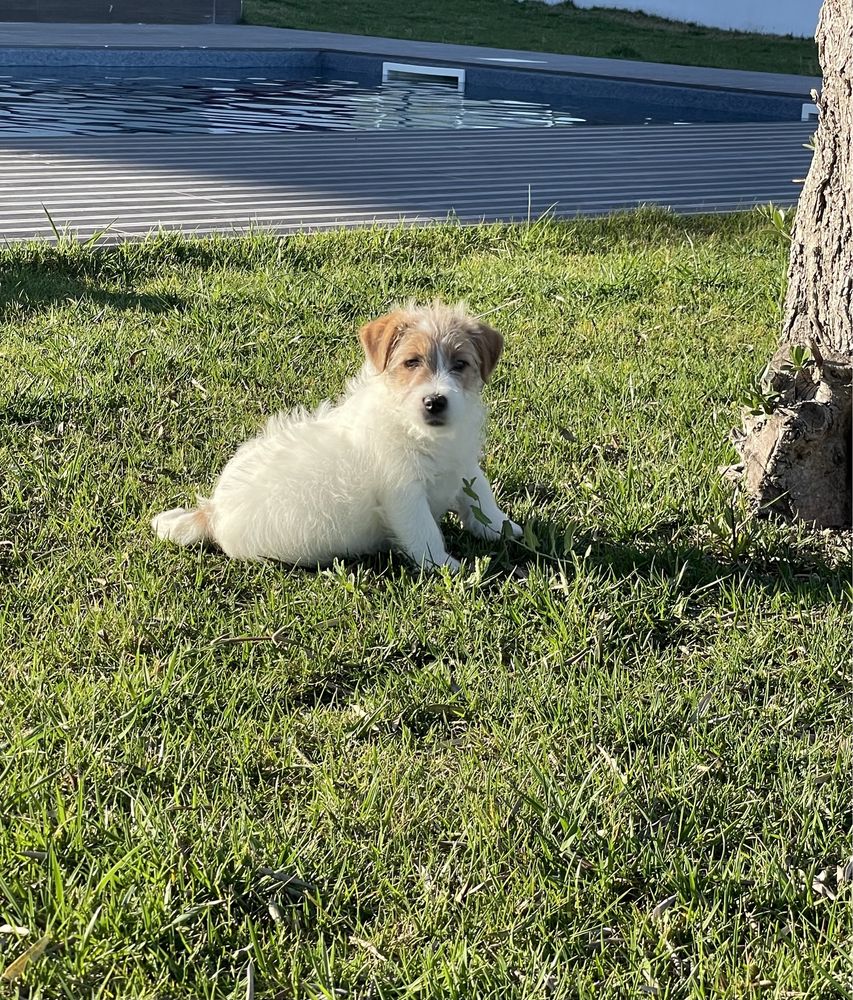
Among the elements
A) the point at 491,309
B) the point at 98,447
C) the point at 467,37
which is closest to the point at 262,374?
the point at 98,447

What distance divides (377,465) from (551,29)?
80.6 feet

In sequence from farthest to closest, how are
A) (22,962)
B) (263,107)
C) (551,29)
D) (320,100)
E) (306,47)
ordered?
(551,29) < (306,47) < (320,100) < (263,107) < (22,962)

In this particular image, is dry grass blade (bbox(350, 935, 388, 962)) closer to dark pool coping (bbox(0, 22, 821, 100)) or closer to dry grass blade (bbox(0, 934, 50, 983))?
dry grass blade (bbox(0, 934, 50, 983))

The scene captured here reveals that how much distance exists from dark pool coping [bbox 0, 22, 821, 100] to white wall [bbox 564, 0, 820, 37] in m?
7.60

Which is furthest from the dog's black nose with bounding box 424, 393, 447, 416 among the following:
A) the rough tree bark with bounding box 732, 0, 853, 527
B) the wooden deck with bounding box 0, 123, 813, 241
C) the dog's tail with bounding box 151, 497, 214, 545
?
the wooden deck with bounding box 0, 123, 813, 241

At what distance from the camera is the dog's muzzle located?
3193mm

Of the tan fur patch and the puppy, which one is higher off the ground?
the tan fur patch

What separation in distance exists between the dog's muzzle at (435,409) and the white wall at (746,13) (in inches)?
970

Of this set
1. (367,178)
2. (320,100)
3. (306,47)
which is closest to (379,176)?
(367,178)

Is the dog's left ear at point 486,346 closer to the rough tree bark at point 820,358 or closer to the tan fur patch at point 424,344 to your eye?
the tan fur patch at point 424,344

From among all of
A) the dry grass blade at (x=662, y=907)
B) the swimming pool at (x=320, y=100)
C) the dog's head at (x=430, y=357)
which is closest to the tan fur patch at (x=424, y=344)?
the dog's head at (x=430, y=357)

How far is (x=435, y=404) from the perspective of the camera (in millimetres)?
3199

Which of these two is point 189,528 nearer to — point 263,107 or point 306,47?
point 263,107

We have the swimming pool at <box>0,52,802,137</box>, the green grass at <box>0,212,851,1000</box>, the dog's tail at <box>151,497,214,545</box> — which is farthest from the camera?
the swimming pool at <box>0,52,802,137</box>
